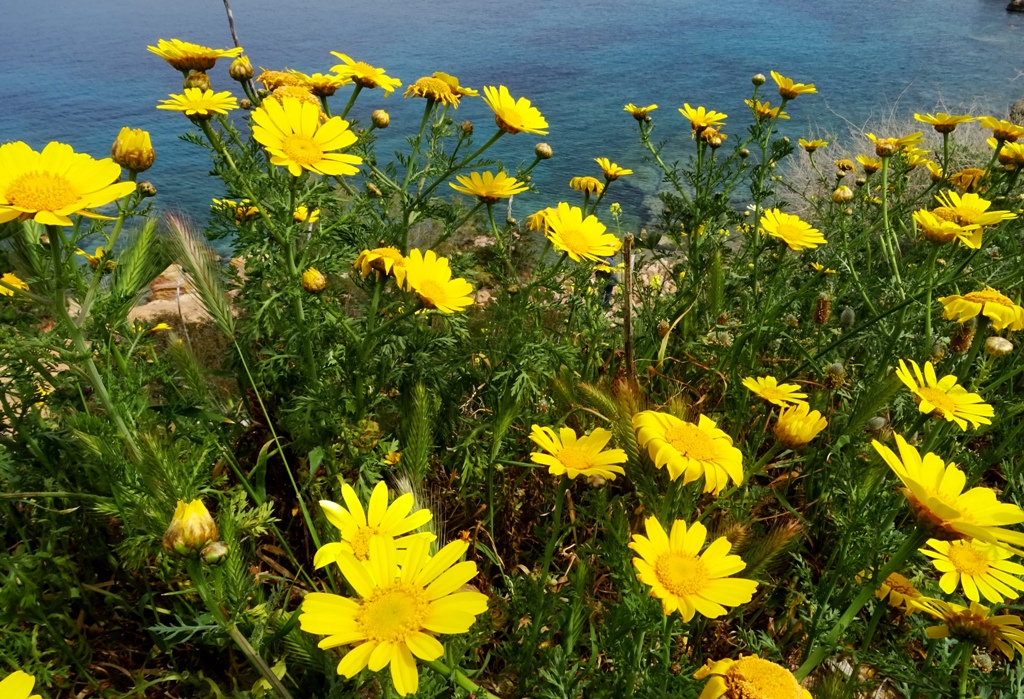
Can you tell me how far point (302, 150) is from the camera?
1.54 metres

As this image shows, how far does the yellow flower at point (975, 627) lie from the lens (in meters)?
1.30

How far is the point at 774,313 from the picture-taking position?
2.43 metres

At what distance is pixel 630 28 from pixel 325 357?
77.0 feet

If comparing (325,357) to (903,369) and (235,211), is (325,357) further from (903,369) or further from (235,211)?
(903,369)

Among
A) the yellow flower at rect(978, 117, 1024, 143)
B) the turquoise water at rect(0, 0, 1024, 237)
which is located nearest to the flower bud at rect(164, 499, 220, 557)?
the yellow flower at rect(978, 117, 1024, 143)

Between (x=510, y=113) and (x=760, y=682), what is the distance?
171cm

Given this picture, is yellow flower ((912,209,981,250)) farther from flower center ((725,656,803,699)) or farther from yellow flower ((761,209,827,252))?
flower center ((725,656,803,699))

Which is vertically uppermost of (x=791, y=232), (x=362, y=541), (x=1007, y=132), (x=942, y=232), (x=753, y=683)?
(x=1007, y=132)

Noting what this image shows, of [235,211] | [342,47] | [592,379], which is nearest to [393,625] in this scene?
[235,211]

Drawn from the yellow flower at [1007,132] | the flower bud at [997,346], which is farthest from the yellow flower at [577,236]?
the yellow flower at [1007,132]

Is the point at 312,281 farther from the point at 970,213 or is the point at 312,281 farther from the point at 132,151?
the point at 970,213

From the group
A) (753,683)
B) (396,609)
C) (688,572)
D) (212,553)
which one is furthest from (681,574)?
(212,553)

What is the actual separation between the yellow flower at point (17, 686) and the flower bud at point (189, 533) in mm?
230

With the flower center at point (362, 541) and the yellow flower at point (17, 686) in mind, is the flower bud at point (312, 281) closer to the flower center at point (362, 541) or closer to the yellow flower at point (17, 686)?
the flower center at point (362, 541)
